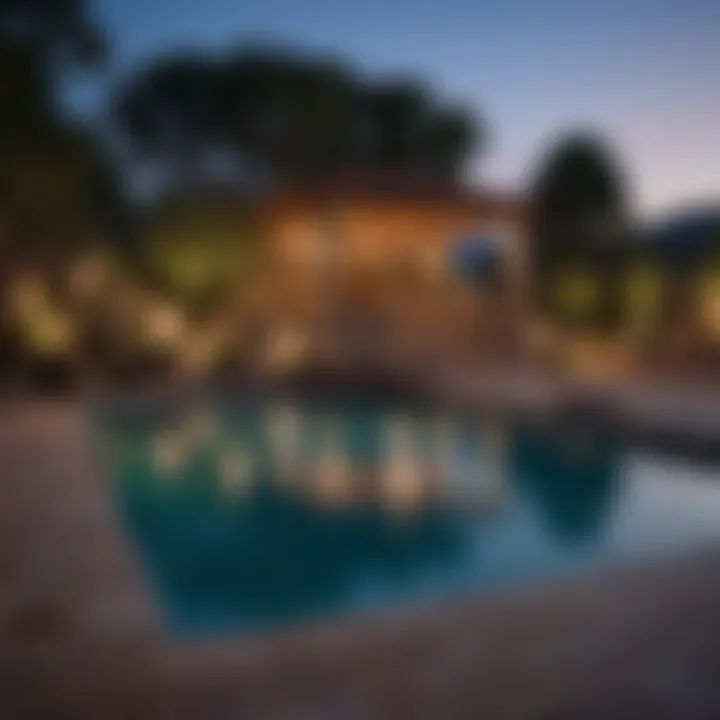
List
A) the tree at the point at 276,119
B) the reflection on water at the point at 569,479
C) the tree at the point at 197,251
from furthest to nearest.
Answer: the tree at the point at 276,119
the tree at the point at 197,251
the reflection on water at the point at 569,479

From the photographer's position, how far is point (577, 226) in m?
19.4

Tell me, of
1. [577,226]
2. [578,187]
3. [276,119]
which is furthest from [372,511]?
[276,119]

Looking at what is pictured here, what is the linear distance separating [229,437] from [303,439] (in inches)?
43.4

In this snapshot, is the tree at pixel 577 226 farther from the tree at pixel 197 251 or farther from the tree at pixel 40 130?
the tree at pixel 40 130

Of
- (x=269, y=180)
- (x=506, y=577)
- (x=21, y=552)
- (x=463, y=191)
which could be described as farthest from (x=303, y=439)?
(x=269, y=180)

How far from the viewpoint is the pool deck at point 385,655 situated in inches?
132

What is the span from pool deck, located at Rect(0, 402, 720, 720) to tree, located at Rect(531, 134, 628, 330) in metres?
13.1

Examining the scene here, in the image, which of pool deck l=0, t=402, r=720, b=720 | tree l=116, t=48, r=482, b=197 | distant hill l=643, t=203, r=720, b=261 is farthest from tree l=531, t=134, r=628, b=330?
pool deck l=0, t=402, r=720, b=720

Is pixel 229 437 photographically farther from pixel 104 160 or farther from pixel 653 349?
pixel 653 349

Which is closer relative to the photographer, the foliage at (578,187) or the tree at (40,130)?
the tree at (40,130)

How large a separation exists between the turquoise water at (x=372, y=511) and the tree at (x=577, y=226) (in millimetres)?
6733

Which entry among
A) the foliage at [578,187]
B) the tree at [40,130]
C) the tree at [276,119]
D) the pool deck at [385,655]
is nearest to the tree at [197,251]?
the tree at [40,130]

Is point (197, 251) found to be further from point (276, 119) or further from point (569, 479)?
point (569, 479)

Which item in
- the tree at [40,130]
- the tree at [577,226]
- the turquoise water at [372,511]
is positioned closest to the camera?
A: the turquoise water at [372,511]
